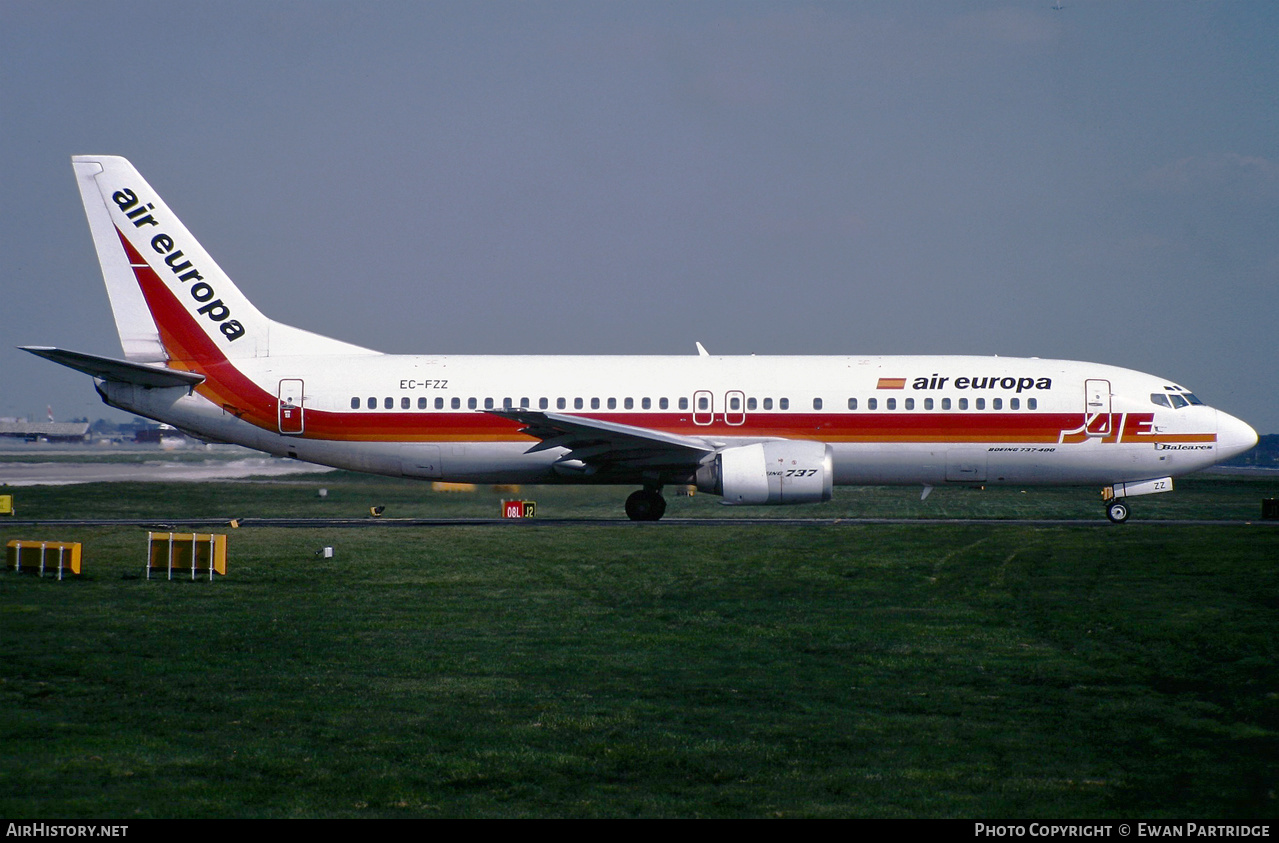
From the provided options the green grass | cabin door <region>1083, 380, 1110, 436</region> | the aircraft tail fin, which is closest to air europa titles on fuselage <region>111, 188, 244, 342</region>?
the aircraft tail fin

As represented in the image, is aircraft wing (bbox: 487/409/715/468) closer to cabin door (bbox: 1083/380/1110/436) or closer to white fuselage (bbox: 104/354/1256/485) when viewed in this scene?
white fuselage (bbox: 104/354/1256/485)

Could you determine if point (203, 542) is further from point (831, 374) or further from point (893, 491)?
point (893, 491)

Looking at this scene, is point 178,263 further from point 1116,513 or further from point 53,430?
point 53,430

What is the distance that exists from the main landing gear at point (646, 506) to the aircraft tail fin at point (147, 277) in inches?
442

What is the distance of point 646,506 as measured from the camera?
29.7 m

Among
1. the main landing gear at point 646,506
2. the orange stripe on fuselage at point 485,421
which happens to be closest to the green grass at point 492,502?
the main landing gear at point 646,506

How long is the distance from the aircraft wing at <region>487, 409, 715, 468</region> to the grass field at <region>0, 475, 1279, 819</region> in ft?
14.5

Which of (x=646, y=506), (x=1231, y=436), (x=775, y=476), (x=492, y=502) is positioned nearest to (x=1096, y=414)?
(x=1231, y=436)

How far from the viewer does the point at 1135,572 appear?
19844mm

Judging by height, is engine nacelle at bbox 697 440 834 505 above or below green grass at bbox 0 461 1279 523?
→ above

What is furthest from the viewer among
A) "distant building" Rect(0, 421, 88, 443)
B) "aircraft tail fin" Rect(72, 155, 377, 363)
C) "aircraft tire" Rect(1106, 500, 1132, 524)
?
"distant building" Rect(0, 421, 88, 443)

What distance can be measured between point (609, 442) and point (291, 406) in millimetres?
8542

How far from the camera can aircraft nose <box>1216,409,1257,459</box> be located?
28656 mm

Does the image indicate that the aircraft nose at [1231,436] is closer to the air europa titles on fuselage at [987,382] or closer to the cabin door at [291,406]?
the air europa titles on fuselage at [987,382]
